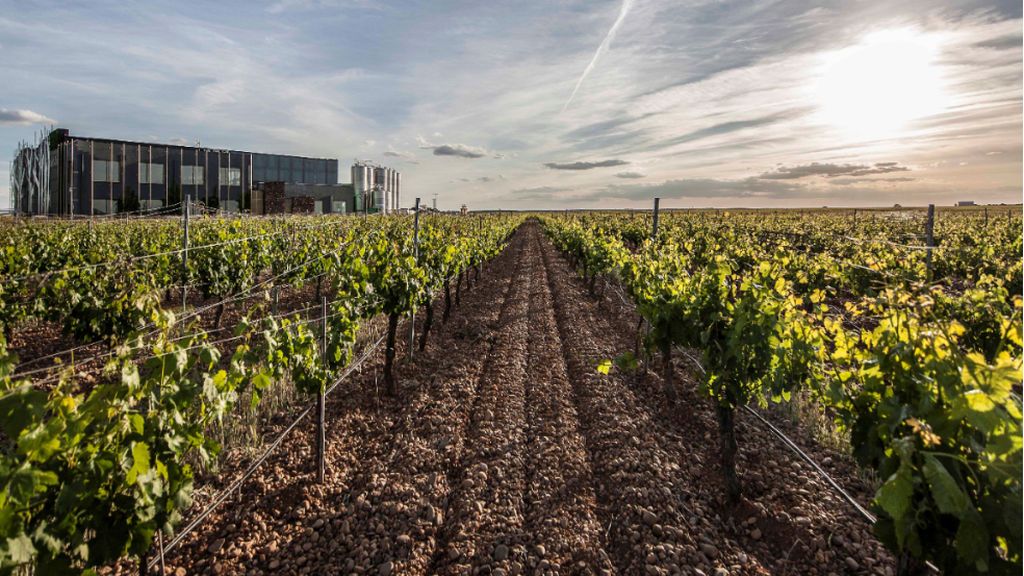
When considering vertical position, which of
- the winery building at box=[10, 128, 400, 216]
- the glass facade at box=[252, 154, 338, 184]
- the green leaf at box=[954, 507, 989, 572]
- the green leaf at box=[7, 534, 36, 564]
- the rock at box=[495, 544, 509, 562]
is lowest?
the rock at box=[495, 544, 509, 562]

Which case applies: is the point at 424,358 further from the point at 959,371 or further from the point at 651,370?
the point at 959,371

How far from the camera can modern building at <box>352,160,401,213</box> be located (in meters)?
61.4

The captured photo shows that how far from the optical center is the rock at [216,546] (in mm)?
4152

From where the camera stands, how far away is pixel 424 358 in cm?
927

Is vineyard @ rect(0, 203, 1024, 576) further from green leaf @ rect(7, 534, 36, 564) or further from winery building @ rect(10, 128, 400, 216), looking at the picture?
winery building @ rect(10, 128, 400, 216)

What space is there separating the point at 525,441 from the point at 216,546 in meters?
3.05

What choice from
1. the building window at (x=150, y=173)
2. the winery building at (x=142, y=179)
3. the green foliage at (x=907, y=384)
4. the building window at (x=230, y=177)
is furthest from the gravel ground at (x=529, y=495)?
the building window at (x=230, y=177)

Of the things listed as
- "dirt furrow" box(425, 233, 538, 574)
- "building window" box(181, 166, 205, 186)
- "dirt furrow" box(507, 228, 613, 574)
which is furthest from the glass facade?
"dirt furrow" box(507, 228, 613, 574)

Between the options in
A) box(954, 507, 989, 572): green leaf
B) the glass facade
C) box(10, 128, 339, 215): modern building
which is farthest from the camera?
the glass facade

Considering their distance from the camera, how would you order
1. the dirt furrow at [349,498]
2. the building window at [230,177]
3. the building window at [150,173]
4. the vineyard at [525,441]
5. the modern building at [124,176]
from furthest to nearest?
1. the building window at [230,177]
2. the building window at [150,173]
3. the modern building at [124,176]
4. the dirt furrow at [349,498]
5. the vineyard at [525,441]

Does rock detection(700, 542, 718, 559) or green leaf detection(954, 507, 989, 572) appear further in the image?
rock detection(700, 542, 718, 559)

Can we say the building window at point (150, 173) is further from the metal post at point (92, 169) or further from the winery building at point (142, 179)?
the metal post at point (92, 169)

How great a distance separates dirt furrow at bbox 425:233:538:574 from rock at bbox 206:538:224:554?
172cm

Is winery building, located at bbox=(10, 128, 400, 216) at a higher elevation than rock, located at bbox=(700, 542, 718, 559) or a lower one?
higher
